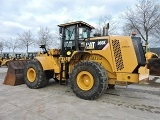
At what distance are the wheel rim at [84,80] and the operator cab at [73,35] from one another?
1174 mm

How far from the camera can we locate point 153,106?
5.71 meters

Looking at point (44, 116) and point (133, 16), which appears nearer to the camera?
point (44, 116)

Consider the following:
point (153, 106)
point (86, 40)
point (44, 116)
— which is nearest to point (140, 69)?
point (153, 106)

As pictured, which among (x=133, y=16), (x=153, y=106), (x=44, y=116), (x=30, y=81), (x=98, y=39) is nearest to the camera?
(x=44, y=116)

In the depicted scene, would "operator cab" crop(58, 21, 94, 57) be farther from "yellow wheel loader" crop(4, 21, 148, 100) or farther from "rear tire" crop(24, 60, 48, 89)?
"rear tire" crop(24, 60, 48, 89)

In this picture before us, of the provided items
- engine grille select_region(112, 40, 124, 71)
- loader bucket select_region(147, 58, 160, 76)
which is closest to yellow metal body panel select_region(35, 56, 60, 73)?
engine grille select_region(112, 40, 124, 71)

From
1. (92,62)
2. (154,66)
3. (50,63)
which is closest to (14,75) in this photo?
(50,63)

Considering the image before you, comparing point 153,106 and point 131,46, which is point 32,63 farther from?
point 153,106

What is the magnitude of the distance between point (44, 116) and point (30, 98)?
1.79 meters

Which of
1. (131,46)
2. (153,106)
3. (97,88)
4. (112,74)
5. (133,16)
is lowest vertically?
(153,106)

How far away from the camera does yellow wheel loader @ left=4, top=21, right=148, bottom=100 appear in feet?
19.5

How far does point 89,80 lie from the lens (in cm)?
632

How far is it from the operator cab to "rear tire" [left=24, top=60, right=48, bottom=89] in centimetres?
112

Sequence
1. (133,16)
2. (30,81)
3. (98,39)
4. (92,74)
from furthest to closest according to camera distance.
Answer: (133,16) < (30,81) < (98,39) < (92,74)
